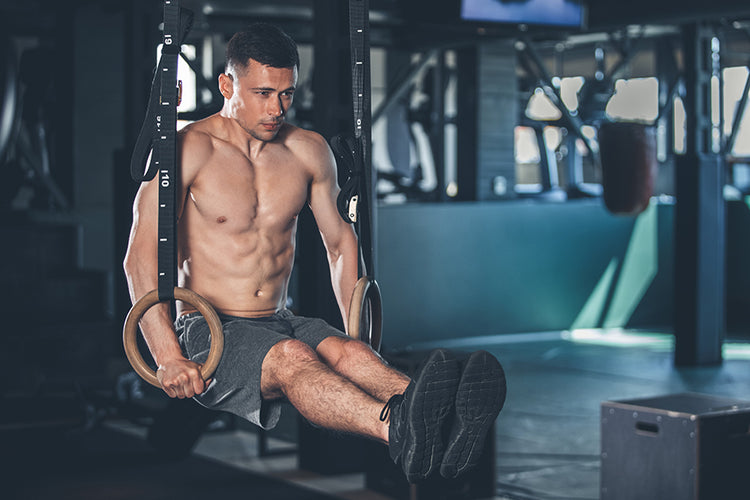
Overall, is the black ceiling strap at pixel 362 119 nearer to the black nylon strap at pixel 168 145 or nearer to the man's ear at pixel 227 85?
the man's ear at pixel 227 85

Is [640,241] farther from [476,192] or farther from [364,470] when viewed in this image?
[364,470]

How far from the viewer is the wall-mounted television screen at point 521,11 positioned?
645 cm

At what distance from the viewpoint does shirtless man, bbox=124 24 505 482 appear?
8.11 feet

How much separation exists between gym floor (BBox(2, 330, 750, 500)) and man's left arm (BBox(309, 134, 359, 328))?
2.74 metres

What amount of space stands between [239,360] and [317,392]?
243 mm

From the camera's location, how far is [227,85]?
2.62m

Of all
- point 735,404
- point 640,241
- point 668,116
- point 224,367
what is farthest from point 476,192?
point 224,367

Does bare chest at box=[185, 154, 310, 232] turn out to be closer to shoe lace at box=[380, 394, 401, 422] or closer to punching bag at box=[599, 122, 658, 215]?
shoe lace at box=[380, 394, 401, 422]

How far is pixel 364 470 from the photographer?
19.5 ft

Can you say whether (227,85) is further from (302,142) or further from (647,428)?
(647,428)

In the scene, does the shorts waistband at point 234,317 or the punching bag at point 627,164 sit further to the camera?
the punching bag at point 627,164

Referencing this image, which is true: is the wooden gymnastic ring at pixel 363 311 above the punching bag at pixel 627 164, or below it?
below

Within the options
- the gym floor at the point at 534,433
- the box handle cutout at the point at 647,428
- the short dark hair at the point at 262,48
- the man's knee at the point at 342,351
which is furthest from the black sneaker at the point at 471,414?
the gym floor at the point at 534,433

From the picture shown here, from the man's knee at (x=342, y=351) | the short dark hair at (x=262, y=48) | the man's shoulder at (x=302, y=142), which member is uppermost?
the short dark hair at (x=262, y=48)
